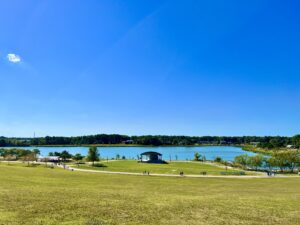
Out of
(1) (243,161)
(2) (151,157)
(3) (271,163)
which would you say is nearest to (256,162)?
(3) (271,163)

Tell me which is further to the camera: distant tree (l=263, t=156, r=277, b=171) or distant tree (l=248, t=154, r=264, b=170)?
distant tree (l=248, t=154, r=264, b=170)

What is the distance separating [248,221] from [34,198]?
11.8m

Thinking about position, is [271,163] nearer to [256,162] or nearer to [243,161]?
[256,162]

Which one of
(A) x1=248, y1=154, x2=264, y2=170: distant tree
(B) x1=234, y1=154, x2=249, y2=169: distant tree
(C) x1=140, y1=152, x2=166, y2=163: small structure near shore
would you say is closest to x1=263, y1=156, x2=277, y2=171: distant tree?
(A) x1=248, y1=154, x2=264, y2=170: distant tree

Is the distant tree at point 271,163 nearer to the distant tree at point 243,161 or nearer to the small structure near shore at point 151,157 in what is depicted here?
the distant tree at point 243,161

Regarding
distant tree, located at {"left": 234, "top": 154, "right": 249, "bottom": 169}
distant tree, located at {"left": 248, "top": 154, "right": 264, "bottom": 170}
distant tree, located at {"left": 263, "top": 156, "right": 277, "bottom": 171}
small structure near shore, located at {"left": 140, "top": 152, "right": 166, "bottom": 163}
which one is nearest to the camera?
distant tree, located at {"left": 263, "top": 156, "right": 277, "bottom": 171}

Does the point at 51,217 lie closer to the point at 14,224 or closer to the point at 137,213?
the point at 14,224

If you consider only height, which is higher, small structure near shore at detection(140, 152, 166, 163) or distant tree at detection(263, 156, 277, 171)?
small structure near shore at detection(140, 152, 166, 163)

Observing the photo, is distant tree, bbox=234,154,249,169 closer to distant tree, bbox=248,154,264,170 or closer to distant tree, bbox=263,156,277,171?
distant tree, bbox=248,154,264,170

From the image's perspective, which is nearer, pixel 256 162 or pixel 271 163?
pixel 271 163

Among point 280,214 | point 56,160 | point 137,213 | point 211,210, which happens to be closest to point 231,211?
point 211,210

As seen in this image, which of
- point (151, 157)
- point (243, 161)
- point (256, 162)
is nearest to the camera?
point (256, 162)

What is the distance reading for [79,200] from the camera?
656 inches

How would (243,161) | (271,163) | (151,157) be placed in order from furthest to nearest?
(151,157) → (243,161) → (271,163)
